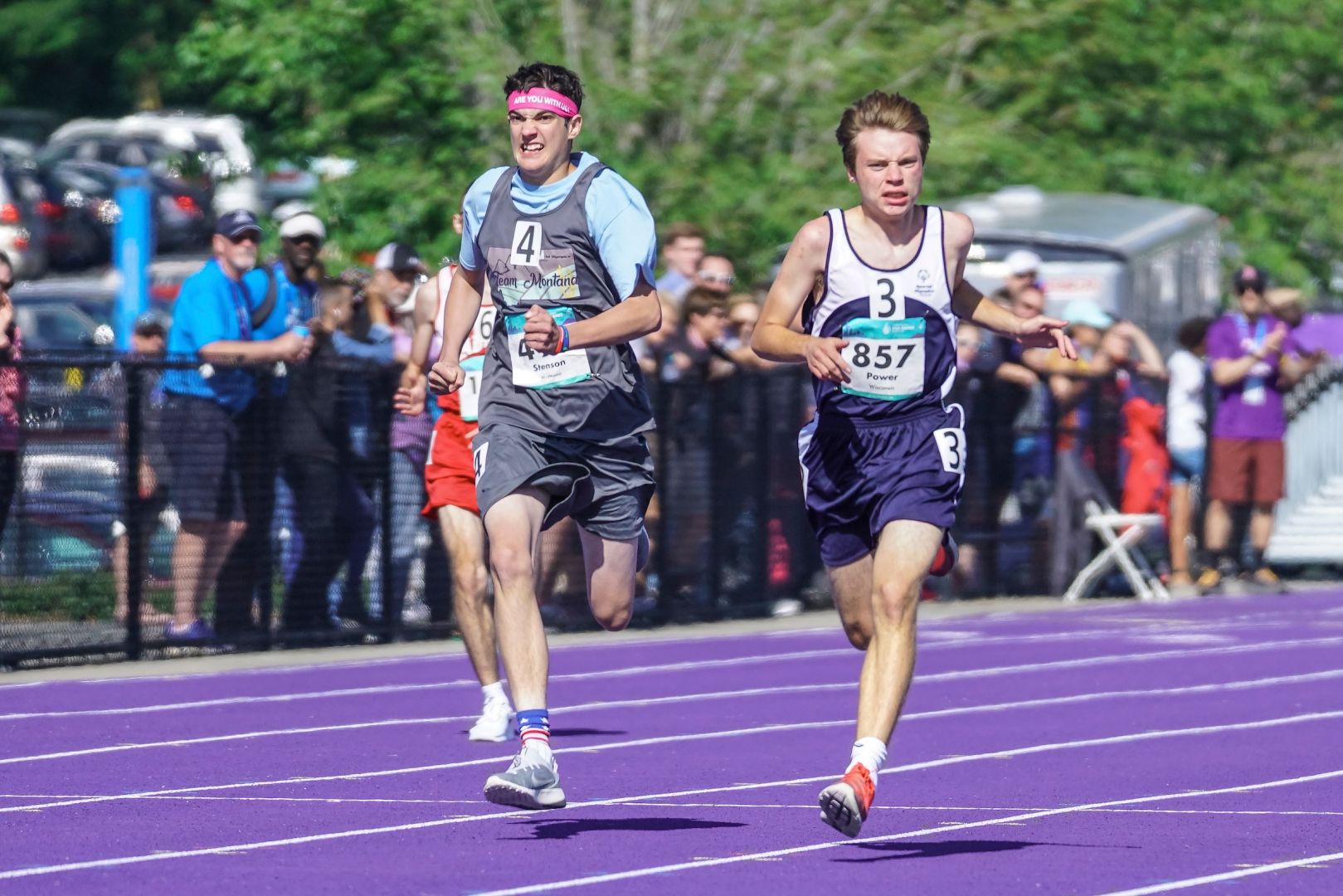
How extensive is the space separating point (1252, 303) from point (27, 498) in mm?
9759

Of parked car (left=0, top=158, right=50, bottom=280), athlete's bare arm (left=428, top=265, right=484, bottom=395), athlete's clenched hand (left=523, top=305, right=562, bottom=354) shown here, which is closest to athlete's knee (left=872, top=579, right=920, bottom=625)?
athlete's clenched hand (left=523, top=305, right=562, bottom=354)

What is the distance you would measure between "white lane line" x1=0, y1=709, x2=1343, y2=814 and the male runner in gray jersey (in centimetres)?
95

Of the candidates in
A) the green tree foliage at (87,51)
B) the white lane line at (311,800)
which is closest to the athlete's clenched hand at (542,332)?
the white lane line at (311,800)

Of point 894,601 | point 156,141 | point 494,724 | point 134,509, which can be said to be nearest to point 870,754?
point 894,601

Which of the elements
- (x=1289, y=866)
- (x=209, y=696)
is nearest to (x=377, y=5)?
(x=209, y=696)

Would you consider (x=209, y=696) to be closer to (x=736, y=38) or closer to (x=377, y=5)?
(x=377, y=5)

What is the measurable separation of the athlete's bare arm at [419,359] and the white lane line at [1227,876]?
3.72 metres

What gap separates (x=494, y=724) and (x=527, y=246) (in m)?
2.70

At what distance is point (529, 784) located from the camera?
8.05 metres

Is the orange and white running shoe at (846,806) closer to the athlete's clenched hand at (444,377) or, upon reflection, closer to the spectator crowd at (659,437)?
the athlete's clenched hand at (444,377)

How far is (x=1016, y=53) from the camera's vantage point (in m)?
27.8

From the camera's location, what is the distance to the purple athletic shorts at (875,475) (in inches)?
326

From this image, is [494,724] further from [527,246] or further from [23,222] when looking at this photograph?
[23,222]

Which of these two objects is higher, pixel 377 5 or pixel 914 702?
pixel 377 5
